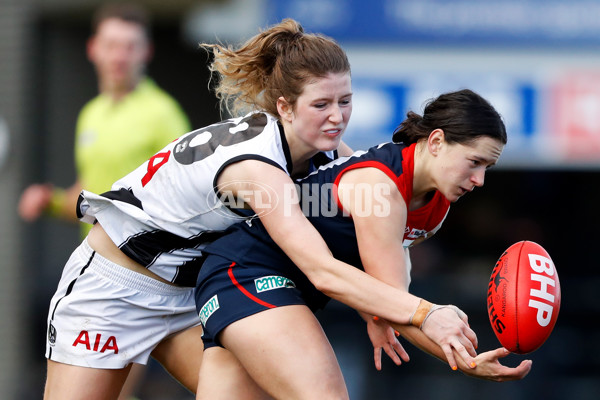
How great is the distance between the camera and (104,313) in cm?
351

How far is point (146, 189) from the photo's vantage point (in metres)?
3.42

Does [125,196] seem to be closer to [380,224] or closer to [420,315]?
[380,224]

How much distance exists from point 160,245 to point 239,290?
0.40m

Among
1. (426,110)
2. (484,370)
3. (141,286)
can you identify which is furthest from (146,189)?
(484,370)

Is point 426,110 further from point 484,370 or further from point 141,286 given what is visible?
point 141,286

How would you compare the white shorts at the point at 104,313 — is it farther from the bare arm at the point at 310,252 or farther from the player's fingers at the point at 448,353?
the player's fingers at the point at 448,353

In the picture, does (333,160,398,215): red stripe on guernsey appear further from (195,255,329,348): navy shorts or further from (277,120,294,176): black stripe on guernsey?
(195,255,329,348): navy shorts

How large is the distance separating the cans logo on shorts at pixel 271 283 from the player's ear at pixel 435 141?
69 cm

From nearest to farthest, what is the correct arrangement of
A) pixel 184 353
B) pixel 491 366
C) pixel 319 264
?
pixel 491 366 → pixel 319 264 → pixel 184 353

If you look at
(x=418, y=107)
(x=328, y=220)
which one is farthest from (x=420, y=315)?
(x=418, y=107)

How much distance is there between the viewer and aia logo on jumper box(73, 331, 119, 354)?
11.4ft

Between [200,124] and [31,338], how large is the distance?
266 centimetres

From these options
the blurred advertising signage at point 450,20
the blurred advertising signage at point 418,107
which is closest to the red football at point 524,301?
the blurred advertising signage at point 418,107

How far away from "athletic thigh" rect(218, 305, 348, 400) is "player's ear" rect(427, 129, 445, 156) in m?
0.71
